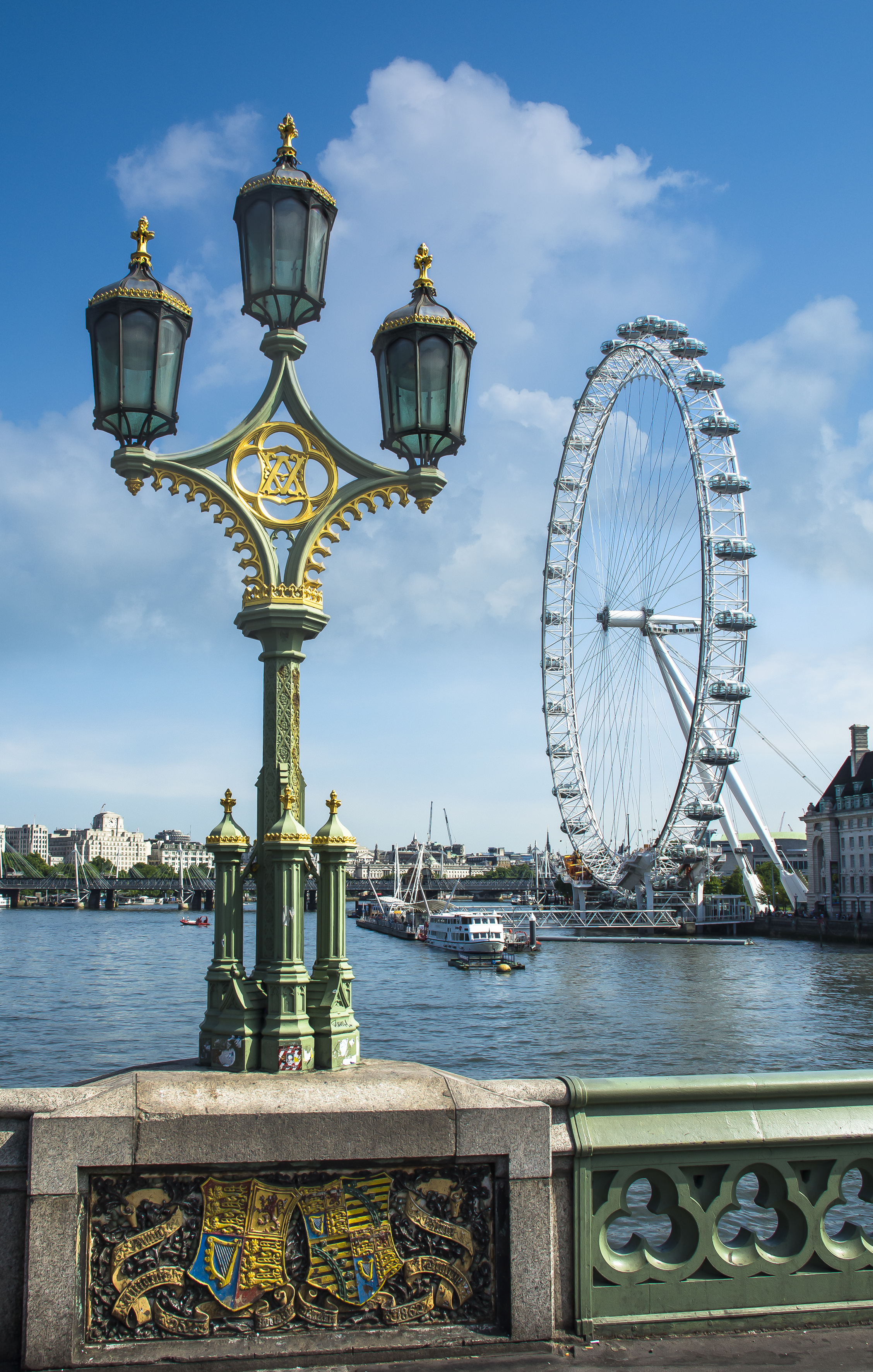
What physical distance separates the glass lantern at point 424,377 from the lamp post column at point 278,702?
103cm

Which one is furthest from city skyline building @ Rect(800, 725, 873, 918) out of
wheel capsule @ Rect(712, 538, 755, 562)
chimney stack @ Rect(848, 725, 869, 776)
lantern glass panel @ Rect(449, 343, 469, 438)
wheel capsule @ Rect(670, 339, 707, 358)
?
lantern glass panel @ Rect(449, 343, 469, 438)

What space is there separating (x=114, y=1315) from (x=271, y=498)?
349 centimetres

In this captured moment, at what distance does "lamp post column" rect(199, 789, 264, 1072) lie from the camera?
4.86 meters

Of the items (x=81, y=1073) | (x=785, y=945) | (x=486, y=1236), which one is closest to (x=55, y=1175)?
(x=486, y=1236)

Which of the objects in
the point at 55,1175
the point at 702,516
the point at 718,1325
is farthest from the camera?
the point at 702,516

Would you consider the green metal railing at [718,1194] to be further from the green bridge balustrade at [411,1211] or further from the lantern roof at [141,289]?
the lantern roof at [141,289]

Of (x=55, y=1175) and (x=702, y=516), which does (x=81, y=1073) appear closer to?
(x=55, y=1175)

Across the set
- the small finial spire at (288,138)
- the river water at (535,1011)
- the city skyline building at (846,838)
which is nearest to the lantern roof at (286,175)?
the small finial spire at (288,138)

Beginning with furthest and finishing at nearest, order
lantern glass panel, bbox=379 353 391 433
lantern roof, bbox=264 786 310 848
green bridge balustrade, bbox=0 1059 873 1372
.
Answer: lantern glass panel, bbox=379 353 391 433 < lantern roof, bbox=264 786 310 848 < green bridge balustrade, bbox=0 1059 873 1372

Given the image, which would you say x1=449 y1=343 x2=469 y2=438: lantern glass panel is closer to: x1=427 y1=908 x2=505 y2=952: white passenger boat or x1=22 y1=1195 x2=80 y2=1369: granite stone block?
x1=22 y1=1195 x2=80 y2=1369: granite stone block

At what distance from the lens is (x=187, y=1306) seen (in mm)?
3951

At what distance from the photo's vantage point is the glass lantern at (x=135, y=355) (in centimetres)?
533

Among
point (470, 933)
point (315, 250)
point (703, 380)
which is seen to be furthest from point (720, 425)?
point (315, 250)

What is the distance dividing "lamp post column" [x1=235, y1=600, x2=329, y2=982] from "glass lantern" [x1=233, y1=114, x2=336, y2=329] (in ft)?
5.50
